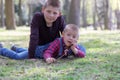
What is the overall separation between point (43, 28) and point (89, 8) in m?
49.8

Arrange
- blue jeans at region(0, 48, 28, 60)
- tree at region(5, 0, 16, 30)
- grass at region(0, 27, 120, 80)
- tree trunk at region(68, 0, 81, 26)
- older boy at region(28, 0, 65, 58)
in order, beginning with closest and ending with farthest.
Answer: grass at region(0, 27, 120, 80)
older boy at region(28, 0, 65, 58)
blue jeans at region(0, 48, 28, 60)
tree trunk at region(68, 0, 81, 26)
tree at region(5, 0, 16, 30)

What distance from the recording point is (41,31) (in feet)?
18.3

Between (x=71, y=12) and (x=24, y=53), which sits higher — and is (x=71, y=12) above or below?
below

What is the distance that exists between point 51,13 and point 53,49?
583 mm

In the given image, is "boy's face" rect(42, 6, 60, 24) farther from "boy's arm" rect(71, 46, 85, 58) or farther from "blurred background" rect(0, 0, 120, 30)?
"blurred background" rect(0, 0, 120, 30)

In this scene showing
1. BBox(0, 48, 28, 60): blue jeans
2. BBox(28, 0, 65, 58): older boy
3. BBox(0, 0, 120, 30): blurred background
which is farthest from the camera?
BBox(0, 0, 120, 30): blurred background

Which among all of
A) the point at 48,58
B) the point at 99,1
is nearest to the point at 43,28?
the point at 48,58

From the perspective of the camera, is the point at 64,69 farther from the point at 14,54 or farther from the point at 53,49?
the point at 14,54

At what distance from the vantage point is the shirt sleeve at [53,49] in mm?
5243

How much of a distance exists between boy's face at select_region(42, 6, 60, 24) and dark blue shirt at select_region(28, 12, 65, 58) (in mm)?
160

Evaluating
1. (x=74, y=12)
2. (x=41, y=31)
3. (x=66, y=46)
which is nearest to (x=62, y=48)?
(x=66, y=46)

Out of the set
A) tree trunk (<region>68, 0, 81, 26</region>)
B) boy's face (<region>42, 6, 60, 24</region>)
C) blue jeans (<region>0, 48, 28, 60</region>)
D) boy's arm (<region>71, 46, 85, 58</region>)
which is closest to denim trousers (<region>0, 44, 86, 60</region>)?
blue jeans (<region>0, 48, 28, 60</region>)

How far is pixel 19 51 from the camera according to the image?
6.21 metres

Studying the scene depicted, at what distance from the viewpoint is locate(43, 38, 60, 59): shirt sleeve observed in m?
5.24
